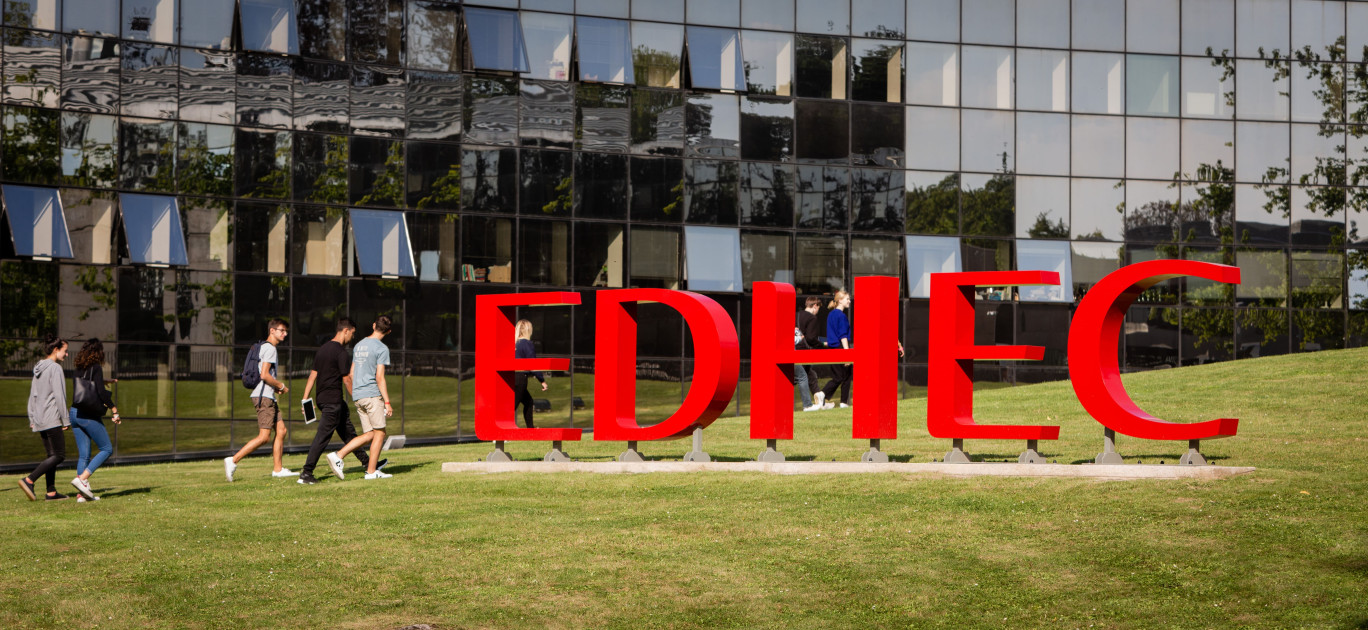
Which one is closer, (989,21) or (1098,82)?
(989,21)

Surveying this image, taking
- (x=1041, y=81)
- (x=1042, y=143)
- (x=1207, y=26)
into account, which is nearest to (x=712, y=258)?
(x=1042, y=143)

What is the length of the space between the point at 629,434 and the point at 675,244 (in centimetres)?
1309

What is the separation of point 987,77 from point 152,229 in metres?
18.0

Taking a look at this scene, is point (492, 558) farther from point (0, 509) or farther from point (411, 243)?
point (411, 243)

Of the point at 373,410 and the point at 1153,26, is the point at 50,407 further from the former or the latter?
the point at 1153,26

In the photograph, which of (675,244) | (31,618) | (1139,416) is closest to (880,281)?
(1139,416)

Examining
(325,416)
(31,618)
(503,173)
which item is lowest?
(31,618)

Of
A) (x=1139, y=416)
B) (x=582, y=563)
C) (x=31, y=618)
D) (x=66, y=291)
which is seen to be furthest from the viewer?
(x=66, y=291)

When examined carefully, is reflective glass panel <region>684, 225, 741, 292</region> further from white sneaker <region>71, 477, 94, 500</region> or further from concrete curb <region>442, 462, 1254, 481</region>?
white sneaker <region>71, 477, 94, 500</region>

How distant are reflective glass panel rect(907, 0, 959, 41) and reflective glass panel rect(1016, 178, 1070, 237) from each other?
371 centimetres

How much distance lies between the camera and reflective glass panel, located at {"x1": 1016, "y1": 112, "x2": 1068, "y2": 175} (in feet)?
96.5

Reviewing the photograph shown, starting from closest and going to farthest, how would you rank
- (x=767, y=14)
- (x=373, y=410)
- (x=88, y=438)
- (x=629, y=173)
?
(x=88, y=438) < (x=373, y=410) < (x=629, y=173) < (x=767, y=14)

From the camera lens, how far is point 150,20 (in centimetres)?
2448

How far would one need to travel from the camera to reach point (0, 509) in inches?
539
